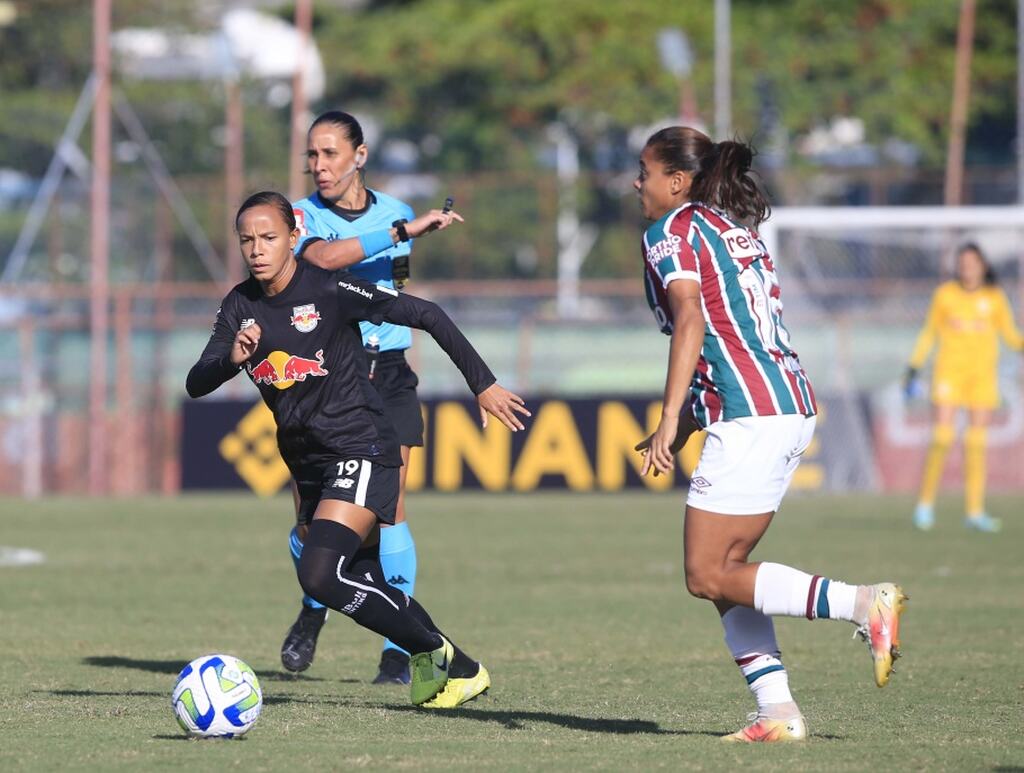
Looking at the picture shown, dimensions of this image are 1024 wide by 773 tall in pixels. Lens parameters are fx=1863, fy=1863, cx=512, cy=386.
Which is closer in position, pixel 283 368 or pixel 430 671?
pixel 283 368

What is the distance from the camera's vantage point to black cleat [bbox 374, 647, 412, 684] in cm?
781

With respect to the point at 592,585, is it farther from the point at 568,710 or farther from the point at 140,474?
the point at 140,474

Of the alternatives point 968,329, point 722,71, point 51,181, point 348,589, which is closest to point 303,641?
point 348,589

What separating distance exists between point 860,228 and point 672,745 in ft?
54.4

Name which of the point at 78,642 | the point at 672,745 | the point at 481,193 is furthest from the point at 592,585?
the point at 481,193

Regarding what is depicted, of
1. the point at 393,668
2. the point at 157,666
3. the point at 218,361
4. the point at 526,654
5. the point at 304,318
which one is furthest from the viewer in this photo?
the point at 526,654

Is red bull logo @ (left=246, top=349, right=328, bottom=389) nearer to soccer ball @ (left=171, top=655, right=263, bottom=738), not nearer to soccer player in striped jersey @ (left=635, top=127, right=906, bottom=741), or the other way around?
soccer ball @ (left=171, top=655, right=263, bottom=738)

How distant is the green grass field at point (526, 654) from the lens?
5969 mm

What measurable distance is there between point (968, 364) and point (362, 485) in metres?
10.6

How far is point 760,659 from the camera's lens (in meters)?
6.14

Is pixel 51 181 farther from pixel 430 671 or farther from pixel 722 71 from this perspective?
pixel 430 671

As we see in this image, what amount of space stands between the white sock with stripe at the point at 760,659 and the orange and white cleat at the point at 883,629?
357 millimetres

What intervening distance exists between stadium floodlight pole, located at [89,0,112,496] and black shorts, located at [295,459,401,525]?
16405 millimetres

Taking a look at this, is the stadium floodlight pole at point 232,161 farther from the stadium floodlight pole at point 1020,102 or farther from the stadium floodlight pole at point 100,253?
the stadium floodlight pole at point 1020,102
